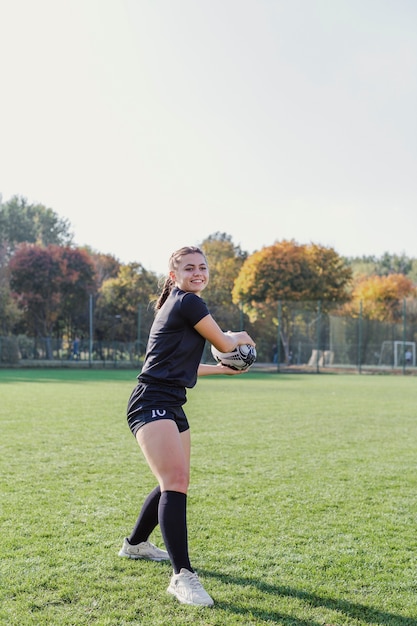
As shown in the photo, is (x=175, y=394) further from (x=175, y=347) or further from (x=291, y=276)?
(x=291, y=276)

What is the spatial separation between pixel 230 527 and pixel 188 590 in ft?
5.10

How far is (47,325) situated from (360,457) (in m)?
39.8

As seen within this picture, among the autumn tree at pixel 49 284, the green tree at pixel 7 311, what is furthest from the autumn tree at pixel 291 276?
the green tree at pixel 7 311

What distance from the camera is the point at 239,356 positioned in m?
4.11

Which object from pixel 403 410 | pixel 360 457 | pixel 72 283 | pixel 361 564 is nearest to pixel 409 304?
pixel 72 283

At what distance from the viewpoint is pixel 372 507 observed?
580 cm

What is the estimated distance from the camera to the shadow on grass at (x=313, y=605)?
3.35 metres

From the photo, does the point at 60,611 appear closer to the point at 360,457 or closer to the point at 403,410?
the point at 360,457

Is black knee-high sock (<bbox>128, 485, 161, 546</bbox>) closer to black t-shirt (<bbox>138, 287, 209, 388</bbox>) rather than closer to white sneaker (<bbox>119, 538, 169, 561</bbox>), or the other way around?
white sneaker (<bbox>119, 538, 169, 561</bbox>)

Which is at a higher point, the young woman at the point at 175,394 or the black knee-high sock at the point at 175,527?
the young woman at the point at 175,394

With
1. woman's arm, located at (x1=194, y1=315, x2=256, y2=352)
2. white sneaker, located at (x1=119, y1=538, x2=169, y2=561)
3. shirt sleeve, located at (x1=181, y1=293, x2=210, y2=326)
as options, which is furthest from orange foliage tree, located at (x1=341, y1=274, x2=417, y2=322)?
shirt sleeve, located at (x1=181, y1=293, x2=210, y2=326)

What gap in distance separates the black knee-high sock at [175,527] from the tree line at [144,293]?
32149mm

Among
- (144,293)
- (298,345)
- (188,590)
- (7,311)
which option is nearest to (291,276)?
(298,345)

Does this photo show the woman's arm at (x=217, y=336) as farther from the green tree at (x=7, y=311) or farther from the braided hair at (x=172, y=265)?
the green tree at (x=7, y=311)
